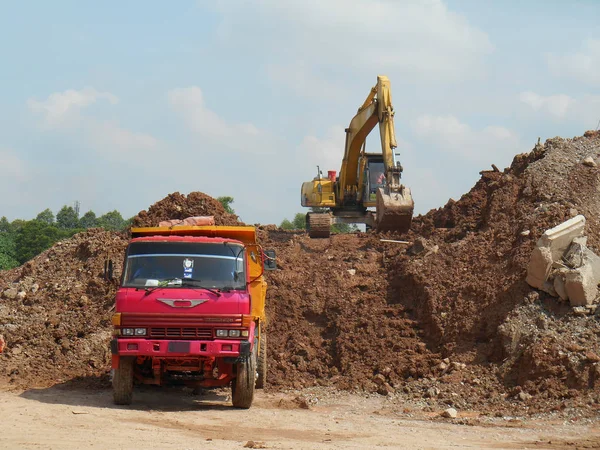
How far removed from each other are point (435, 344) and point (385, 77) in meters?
9.91

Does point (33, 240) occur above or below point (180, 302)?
above

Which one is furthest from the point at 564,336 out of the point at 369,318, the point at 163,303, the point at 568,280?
the point at 163,303

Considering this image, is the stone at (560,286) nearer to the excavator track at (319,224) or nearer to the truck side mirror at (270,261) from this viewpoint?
the truck side mirror at (270,261)

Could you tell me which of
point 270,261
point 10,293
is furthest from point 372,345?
point 10,293

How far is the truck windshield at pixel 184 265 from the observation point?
12.3m

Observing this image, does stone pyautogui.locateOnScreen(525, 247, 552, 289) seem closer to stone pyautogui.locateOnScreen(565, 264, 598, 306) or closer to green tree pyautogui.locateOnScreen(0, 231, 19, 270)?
stone pyautogui.locateOnScreen(565, 264, 598, 306)

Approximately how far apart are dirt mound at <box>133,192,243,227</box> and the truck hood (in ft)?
30.1

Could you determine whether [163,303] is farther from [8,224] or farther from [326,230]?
[8,224]

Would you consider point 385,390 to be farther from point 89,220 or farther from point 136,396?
point 89,220

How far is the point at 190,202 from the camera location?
72.1ft

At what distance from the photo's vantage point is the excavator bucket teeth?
71.8ft

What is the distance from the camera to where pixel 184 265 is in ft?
40.9

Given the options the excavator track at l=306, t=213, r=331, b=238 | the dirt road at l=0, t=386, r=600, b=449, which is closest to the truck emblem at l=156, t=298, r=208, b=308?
the dirt road at l=0, t=386, r=600, b=449

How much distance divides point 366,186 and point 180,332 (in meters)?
16.9
